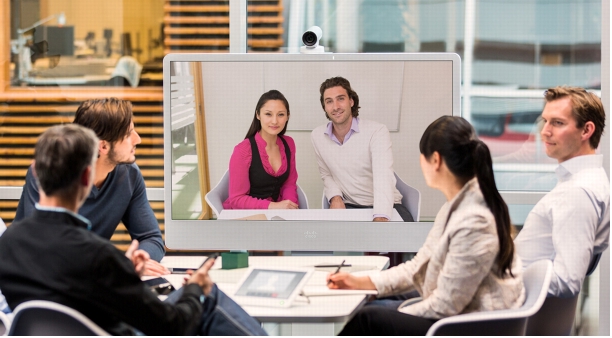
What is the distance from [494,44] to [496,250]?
2.18 meters

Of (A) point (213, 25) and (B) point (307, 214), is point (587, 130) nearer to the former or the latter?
(B) point (307, 214)

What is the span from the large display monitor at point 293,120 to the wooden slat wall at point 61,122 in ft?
4.16

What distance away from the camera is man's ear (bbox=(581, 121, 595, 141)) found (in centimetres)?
274

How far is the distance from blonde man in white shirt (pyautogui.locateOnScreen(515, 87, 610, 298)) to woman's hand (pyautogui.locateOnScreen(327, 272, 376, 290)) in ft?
2.15

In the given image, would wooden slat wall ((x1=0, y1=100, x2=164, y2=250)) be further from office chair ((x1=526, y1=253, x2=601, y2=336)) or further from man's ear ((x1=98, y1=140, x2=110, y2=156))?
office chair ((x1=526, y1=253, x2=601, y2=336))

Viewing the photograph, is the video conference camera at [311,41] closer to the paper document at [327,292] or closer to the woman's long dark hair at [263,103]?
the woman's long dark hair at [263,103]

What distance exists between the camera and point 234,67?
2.95 meters

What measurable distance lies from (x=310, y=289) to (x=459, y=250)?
60 cm

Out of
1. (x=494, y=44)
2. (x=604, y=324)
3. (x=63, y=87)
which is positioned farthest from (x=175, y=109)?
(x=604, y=324)

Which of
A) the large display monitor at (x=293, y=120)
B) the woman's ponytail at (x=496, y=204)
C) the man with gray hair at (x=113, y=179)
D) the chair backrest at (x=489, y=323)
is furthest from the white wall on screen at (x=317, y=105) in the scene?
the chair backrest at (x=489, y=323)

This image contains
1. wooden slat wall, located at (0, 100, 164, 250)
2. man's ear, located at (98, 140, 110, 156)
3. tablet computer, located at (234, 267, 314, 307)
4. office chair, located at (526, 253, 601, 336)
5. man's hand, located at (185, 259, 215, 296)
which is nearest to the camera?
man's hand, located at (185, 259, 215, 296)

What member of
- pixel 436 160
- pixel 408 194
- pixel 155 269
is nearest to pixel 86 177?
pixel 155 269

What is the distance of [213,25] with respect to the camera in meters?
4.10

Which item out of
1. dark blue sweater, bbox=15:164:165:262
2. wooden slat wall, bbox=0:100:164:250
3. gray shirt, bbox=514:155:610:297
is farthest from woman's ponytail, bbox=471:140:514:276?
wooden slat wall, bbox=0:100:164:250
